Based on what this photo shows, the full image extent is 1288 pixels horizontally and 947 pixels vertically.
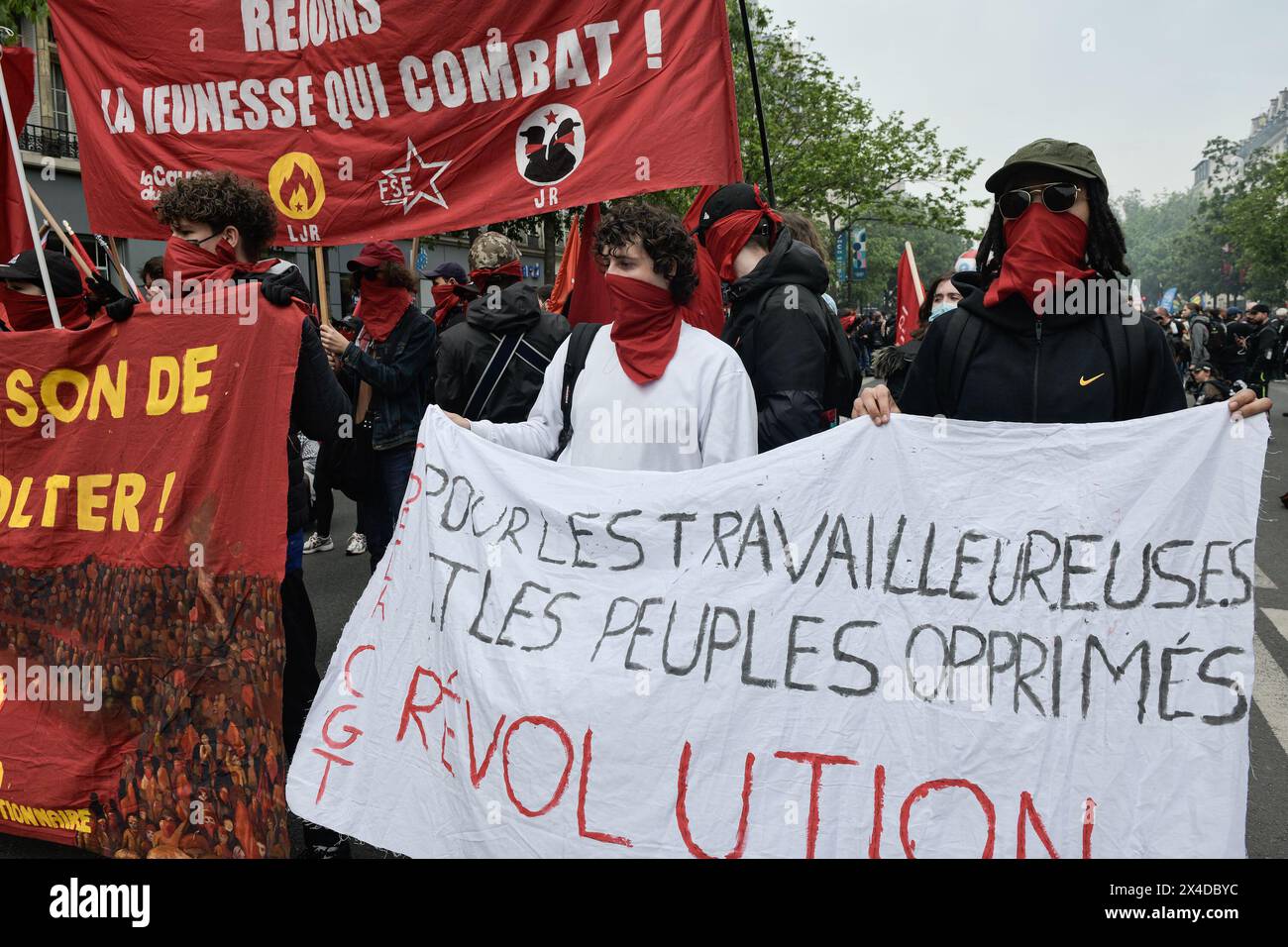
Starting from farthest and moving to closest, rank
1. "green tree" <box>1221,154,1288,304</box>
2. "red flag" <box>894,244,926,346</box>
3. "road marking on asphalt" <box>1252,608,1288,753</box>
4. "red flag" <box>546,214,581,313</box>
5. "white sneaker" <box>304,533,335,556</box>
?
1. "green tree" <box>1221,154,1288,304</box>
2. "red flag" <box>894,244,926,346</box>
3. "white sneaker" <box>304,533,335,556</box>
4. "red flag" <box>546,214,581,313</box>
5. "road marking on asphalt" <box>1252,608,1288,753</box>

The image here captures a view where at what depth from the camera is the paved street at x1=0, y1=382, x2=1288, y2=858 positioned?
3.34m

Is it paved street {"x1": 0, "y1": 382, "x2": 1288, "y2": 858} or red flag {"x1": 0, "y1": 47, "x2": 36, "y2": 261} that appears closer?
paved street {"x1": 0, "y1": 382, "x2": 1288, "y2": 858}

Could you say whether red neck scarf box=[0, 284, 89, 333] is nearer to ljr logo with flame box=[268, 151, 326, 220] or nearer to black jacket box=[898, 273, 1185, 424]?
ljr logo with flame box=[268, 151, 326, 220]

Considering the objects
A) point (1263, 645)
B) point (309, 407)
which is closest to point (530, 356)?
point (309, 407)

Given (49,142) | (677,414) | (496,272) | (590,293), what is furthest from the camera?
(49,142)

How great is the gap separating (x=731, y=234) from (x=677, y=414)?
855 mm

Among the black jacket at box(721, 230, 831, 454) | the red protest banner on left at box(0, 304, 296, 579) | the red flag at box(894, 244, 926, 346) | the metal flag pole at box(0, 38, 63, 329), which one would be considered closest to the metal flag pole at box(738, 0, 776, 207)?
the black jacket at box(721, 230, 831, 454)

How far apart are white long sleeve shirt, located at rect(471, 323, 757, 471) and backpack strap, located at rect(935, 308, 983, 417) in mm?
516

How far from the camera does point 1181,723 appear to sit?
2.24 metres

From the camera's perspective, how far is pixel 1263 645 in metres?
5.31

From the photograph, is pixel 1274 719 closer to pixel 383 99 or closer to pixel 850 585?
pixel 850 585

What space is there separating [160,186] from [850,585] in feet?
11.0

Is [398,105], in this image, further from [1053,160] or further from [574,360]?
[1053,160]
